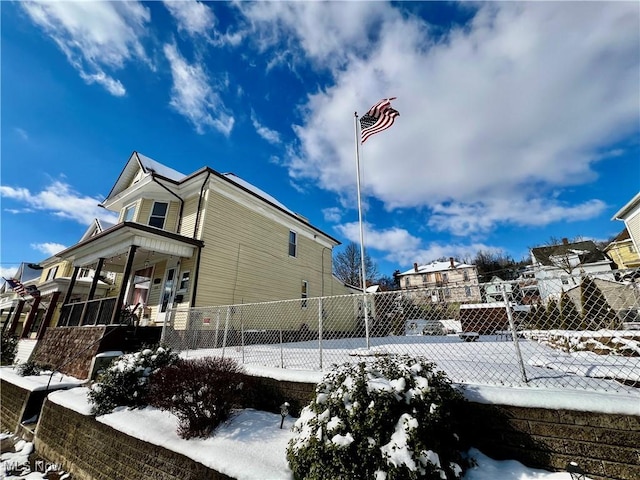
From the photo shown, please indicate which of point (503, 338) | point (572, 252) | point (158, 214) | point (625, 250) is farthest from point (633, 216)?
point (572, 252)

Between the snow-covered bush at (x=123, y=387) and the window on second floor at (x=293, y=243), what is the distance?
10.1m

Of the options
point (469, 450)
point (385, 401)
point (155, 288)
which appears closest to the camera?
point (385, 401)

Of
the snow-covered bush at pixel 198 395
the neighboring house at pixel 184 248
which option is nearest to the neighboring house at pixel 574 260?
the neighboring house at pixel 184 248

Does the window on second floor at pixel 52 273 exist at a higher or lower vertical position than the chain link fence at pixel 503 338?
higher

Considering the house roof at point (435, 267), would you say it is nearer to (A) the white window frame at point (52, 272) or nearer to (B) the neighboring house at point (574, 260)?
(B) the neighboring house at point (574, 260)

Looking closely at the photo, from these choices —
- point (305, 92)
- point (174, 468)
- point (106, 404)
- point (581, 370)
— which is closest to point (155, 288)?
point (106, 404)

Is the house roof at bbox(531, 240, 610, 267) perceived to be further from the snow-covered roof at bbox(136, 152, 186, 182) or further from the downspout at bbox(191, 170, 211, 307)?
the snow-covered roof at bbox(136, 152, 186, 182)

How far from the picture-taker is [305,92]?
10.5 meters

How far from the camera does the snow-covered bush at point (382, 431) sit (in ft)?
7.92

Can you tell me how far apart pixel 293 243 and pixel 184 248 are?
6.67m

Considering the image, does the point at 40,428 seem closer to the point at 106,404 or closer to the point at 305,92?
the point at 106,404

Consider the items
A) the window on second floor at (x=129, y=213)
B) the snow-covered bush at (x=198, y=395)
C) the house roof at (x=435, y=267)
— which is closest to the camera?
Result: the snow-covered bush at (x=198, y=395)

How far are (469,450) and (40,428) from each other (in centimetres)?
907

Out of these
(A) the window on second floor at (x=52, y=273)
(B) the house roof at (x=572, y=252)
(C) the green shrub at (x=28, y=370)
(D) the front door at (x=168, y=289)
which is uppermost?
(B) the house roof at (x=572, y=252)
